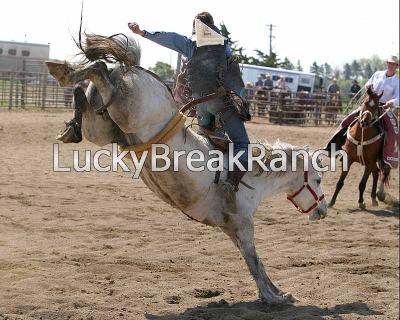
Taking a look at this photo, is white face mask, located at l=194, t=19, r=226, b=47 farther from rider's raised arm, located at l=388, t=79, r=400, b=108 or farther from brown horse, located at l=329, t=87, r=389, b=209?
rider's raised arm, located at l=388, t=79, r=400, b=108

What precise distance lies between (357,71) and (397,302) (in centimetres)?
12990

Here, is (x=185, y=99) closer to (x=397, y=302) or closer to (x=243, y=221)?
(x=243, y=221)

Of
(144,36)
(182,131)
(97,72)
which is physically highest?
(144,36)

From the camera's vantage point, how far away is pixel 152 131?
491 cm

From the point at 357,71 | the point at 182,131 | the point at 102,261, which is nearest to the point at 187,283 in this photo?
the point at 102,261

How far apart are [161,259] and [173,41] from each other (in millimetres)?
2439

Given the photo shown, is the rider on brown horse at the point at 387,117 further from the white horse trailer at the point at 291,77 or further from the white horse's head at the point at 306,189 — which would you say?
the white horse trailer at the point at 291,77

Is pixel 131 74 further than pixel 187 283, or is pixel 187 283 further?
pixel 187 283

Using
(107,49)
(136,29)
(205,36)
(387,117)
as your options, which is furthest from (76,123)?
(387,117)

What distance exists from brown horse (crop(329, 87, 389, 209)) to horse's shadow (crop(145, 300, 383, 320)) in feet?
17.6

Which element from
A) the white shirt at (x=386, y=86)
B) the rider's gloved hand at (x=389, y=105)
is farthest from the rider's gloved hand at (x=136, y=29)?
the white shirt at (x=386, y=86)

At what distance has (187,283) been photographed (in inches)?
239

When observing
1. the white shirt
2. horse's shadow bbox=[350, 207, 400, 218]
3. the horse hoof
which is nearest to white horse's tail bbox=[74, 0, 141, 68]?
horse's shadow bbox=[350, 207, 400, 218]

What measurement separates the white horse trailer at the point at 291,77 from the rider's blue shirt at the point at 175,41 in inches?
1200
